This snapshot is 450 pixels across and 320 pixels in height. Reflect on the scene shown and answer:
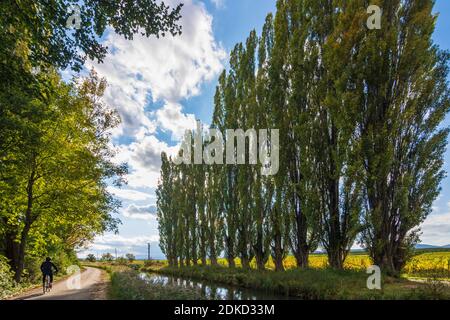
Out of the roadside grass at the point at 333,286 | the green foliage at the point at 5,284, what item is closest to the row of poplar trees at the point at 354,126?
the roadside grass at the point at 333,286

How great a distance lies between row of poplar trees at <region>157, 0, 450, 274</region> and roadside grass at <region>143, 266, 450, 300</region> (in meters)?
1.36

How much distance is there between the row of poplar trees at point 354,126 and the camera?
13.6 m

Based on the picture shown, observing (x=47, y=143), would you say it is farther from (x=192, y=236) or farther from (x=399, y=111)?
(x=192, y=236)

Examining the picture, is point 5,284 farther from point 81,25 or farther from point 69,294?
point 81,25

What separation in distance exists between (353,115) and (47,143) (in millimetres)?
14997

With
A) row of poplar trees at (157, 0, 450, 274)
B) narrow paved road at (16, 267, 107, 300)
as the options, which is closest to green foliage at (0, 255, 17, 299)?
narrow paved road at (16, 267, 107, 300)

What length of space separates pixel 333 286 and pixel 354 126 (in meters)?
7.01

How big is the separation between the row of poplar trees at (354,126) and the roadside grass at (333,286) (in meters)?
1.36

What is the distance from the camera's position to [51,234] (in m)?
19.8

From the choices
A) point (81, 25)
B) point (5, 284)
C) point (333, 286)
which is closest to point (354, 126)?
point (333, 286)

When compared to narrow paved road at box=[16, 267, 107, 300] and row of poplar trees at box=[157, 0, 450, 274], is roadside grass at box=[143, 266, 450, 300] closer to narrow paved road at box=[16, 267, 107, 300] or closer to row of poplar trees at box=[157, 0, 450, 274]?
row of poplar trees at box=[157, 0, 450, 274]

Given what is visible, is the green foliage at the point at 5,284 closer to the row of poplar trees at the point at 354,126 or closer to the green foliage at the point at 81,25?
the green foliage at the point at 81,25

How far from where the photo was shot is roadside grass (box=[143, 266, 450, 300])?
9.52m
